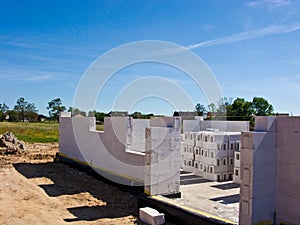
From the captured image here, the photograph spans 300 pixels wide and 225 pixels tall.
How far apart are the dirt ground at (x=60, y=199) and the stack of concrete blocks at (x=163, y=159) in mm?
825

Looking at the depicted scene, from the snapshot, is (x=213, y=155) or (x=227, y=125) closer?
(x=213, y=155)

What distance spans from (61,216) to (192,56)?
7589 millimetres

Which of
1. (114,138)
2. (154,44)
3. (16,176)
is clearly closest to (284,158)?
(114,138)

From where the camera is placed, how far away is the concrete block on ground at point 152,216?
16.6ft

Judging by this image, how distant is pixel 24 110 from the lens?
66.7 metres

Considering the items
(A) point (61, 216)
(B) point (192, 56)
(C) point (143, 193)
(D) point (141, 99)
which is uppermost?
(B) point (192, 56)

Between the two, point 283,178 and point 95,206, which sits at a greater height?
point 283,178

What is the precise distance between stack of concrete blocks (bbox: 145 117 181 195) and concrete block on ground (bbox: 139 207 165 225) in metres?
0.51

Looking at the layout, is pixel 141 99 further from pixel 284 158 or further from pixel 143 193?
pixel 284 158

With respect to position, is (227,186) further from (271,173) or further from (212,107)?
(212,107)

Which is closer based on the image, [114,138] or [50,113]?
[114,138]

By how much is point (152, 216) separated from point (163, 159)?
1.29m

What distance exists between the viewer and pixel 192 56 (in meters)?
10.9

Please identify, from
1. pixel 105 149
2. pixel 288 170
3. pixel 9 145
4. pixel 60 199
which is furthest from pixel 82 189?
pixel 9 145
